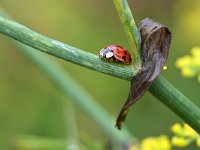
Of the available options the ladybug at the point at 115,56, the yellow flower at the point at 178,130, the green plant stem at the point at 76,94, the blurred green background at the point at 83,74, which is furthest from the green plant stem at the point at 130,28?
the blurred green background at the point at 83,74

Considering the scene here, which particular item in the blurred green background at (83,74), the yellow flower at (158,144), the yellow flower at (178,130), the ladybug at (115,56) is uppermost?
the ladybug at (115,56)

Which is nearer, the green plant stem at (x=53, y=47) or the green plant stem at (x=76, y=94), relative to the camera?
the green plant stem at (x=53, y=47)

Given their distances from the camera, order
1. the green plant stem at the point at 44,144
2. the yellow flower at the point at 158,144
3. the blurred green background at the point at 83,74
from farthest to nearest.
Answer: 1. the blurred green background at the point at 83,74
2. the green plant stem at the point at 44,144
3. the yellow flower at the point at 158,144

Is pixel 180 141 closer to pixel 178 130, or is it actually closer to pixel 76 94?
pixel 178 130

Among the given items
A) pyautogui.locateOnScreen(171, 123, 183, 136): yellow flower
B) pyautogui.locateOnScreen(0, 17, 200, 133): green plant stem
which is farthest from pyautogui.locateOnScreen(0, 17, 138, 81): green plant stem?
pyautogui.locateOnScreen(171, 123, 183, 136): yellow flower

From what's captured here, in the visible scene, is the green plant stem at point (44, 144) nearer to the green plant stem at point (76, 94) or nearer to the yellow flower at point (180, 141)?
the green plant stem at point (76, 94)

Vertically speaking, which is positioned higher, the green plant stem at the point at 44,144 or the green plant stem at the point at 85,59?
the green plant stem at the point at 85,59
